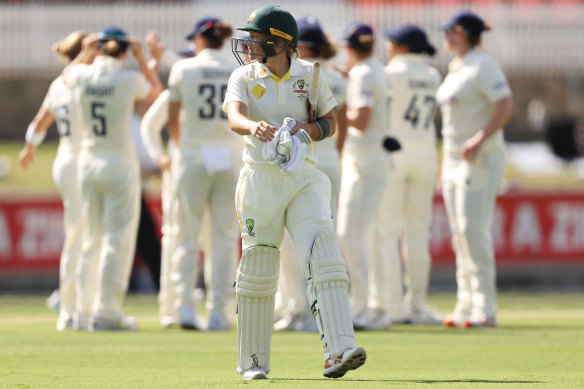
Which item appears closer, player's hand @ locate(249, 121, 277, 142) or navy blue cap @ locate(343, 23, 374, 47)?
player's hand @ locate(249, 121, 277, 142)

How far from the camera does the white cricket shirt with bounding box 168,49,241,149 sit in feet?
35.8

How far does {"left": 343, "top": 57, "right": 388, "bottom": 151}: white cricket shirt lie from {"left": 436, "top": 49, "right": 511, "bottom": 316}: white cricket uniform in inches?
23.6

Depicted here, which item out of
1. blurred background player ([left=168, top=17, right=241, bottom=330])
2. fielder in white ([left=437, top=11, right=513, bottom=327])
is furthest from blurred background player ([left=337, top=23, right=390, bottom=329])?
blurred background player ([left=168, top=17, right=241, bottom=330])

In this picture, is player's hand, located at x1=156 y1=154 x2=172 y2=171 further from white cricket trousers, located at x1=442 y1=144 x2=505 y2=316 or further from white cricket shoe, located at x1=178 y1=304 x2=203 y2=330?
white cricket trousers, located at x1=442 y1=144 x2=505 y2=316

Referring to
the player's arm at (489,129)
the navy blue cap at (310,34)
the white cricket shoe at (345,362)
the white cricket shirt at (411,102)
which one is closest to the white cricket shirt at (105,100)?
the navy blue cap at (310,34)

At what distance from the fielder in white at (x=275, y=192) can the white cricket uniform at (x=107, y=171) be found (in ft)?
11.3

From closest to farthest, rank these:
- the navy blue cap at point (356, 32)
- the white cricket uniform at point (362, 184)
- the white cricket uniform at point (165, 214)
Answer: the white cricket uniform at point (362, 184), the navy blue cap at point (356, 32), the white cricket uniform at point (165, 214)

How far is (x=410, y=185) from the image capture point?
11.8 m

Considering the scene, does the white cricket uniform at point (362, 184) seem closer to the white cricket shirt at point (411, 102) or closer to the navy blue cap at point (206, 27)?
the white cricket shirt at point (411, 102)

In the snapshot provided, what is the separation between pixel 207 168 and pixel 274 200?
3555 mm

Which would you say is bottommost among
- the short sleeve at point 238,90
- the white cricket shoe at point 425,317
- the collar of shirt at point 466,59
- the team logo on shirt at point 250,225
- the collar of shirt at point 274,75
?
the white cricket shoe at point 425,317

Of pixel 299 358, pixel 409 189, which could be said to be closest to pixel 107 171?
pixel 409 189

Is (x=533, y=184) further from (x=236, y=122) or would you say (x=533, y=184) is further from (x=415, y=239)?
(x=236, y=122)

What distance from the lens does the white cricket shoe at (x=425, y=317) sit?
11766 mm
